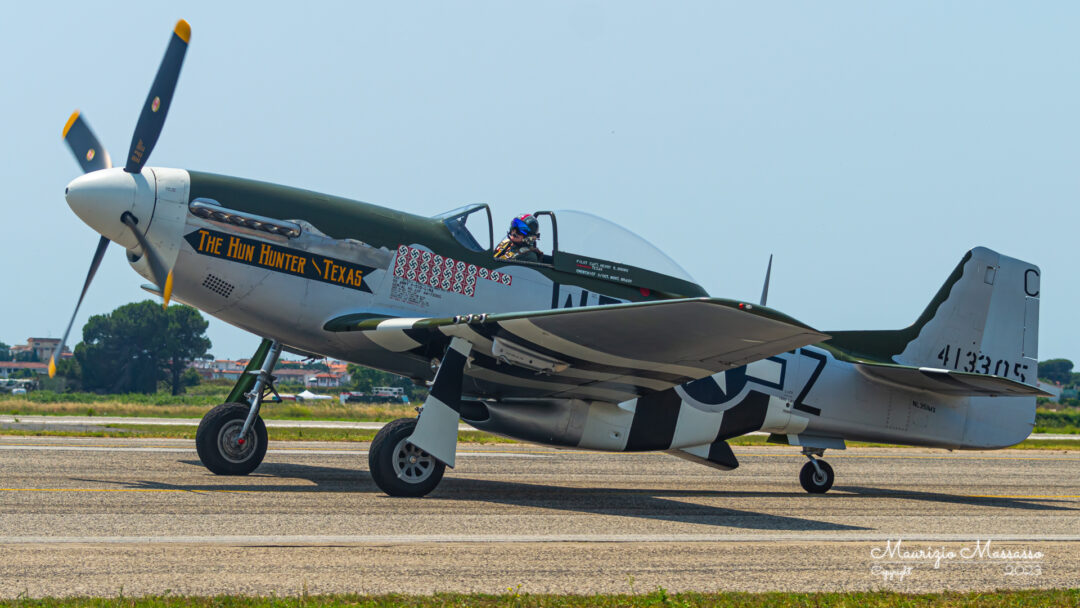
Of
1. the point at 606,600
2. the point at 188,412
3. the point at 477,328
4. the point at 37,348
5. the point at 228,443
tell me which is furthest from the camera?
the point at 37,348

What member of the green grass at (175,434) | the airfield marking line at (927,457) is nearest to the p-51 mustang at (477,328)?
the green grass at (175,434)

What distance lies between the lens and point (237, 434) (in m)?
12.2

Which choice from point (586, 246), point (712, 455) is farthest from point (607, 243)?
point (712, 455)

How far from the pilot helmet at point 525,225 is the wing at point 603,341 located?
1.69 m

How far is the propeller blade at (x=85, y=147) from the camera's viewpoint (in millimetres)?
11680

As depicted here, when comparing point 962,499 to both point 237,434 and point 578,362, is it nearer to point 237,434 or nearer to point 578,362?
point 578,362

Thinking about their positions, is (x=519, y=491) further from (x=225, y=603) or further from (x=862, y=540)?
(x=225, y=603)

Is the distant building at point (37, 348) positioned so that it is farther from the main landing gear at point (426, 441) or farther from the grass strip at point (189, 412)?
the main landing gear at point (426, 441)

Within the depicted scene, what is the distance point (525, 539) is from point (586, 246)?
15.5ft

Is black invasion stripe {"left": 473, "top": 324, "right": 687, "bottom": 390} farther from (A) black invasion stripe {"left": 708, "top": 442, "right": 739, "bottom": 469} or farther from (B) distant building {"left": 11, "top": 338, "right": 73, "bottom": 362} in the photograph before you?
(B) distant building {"left": 11, "top": 338, "right": 73, "bottom": 362}

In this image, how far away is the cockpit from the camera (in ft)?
37.9

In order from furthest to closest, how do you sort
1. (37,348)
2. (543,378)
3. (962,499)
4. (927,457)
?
(37,348) → (927,457) → (962,499) → (543,378)

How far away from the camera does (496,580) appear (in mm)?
6105

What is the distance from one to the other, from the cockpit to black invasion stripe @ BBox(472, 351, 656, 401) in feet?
4.28
